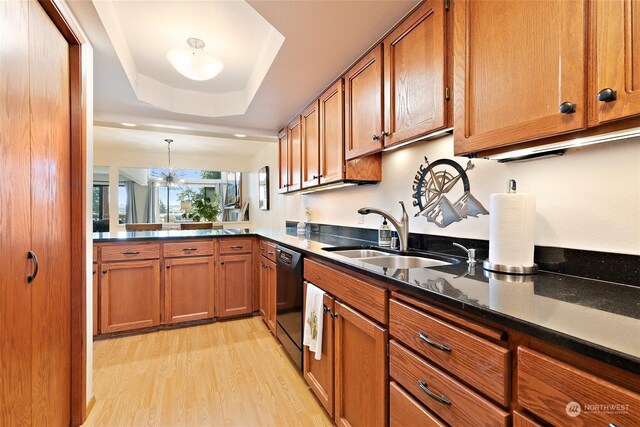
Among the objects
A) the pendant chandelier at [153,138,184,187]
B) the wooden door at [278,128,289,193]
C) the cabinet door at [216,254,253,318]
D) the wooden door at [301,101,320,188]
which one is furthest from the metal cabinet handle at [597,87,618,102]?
the pendant chandelier at [153,138,184,187]

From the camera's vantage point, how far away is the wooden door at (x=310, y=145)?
8.49 feet

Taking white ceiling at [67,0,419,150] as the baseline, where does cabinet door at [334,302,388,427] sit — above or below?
below

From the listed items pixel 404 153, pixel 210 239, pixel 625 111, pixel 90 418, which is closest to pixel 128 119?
pixel 210 239

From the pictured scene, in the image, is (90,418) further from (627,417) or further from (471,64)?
(471,64)

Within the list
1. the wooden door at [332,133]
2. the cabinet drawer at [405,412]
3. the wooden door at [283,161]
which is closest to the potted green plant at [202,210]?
the wooden door at [283,161]

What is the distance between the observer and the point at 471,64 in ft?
3.75

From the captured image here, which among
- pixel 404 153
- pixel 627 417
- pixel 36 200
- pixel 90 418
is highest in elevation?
pixel 404 153

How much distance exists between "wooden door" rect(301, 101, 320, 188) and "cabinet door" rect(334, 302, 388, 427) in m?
1.41

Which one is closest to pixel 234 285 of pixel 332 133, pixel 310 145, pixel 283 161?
pixel 283 161

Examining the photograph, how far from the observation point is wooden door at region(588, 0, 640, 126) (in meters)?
0.73

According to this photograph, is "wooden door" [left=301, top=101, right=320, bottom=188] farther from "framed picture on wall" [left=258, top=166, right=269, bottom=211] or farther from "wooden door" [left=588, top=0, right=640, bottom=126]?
"framed picture on wall" [left=258, top=166, right=269, bottom=211]

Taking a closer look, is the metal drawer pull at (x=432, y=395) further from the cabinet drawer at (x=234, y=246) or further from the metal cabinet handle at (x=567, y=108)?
the cabinet drawer at (x=234, y=246)

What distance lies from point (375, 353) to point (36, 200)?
1.54 metres
